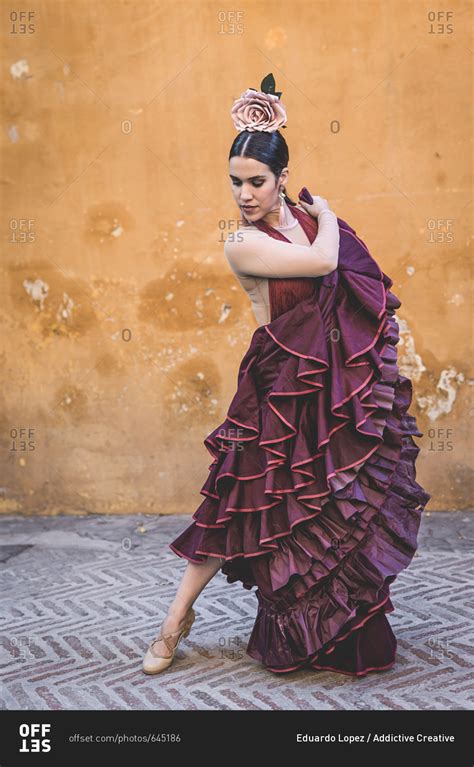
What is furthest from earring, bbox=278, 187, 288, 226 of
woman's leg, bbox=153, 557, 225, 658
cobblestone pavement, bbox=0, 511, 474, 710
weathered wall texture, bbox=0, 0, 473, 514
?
weathered wall texture, bbox=0, 0, 473, 514

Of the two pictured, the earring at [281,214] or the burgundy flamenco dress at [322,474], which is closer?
the burgundy flamenco dress at [322,474]

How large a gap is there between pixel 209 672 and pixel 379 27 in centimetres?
425

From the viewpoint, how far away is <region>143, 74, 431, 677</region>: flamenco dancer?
3.81 m

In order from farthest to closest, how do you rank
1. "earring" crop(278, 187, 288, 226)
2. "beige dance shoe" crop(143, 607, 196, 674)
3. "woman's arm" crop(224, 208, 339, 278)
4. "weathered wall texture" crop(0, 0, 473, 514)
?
"weathered wall texture" crop(0, 0, 473, 514)
"beige dance shoe" crop(143, 607, 196, 674)
"earring" crop(278, 187, 288, 226)
"woman's arm" crop(224, 208, 339, 278)

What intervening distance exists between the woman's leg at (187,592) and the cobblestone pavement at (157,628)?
11 cm

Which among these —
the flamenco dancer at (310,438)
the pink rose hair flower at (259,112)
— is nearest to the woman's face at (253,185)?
the flamenco dancer at (310,438)

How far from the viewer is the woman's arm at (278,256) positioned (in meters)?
3.78

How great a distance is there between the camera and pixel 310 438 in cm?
386

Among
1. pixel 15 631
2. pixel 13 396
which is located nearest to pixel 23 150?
pixel 13 396

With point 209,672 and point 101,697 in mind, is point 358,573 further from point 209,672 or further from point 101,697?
point 101,697

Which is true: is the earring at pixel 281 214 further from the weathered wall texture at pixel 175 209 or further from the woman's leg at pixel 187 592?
the weathered wall texture at pixel 175 209

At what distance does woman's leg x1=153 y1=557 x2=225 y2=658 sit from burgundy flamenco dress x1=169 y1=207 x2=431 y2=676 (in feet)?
0.38

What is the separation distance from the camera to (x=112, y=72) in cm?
661

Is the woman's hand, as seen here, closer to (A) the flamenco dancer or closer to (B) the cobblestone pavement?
(A) the flamenco dancer
